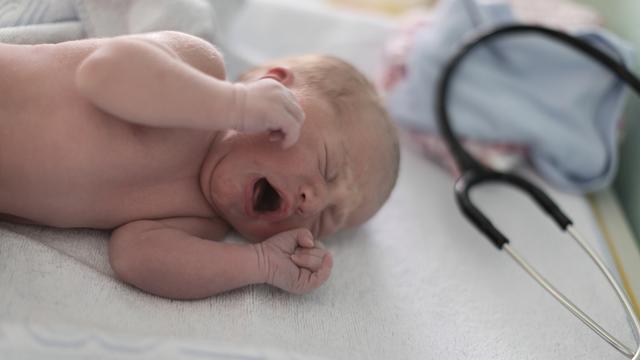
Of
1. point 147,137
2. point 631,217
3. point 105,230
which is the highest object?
point 147,137

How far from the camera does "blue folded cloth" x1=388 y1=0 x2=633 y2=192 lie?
4.27ft

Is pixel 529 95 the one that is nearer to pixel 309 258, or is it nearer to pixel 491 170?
pixel 491 170

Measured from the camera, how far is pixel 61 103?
785mm

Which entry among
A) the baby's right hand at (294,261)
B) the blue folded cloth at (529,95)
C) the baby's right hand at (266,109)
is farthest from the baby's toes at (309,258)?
the blue folded cloth at (529,95)

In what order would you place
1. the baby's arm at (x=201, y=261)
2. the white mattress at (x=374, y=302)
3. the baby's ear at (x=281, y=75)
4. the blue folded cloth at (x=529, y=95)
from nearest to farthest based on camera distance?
the white mattress at (x=374, y=302) → the baby's arm at (x=201, y=261) → the baby's ear at (x=281, y=75) → the blue folded cloth at (x=529, y=95)

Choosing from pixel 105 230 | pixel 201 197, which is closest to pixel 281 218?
pixel 201 197

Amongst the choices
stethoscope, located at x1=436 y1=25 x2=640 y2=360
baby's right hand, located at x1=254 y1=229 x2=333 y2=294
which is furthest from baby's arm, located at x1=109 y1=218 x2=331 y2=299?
stethoscope, located at x1=436 y1=25 x2=640 y2=360

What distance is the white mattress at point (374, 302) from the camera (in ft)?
2.31

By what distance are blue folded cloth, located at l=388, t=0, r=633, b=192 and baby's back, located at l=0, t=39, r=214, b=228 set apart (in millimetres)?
634

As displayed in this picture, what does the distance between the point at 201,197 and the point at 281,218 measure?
0.37 feet

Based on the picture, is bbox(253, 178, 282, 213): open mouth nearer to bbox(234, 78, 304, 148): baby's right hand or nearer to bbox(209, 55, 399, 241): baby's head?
bbox(209, 55, 399, 241): baby's head

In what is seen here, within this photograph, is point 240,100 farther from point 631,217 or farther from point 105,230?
point 631,217

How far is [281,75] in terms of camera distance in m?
0.95

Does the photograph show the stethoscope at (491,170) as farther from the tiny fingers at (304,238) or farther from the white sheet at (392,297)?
the tiny fingers at (304,238)
